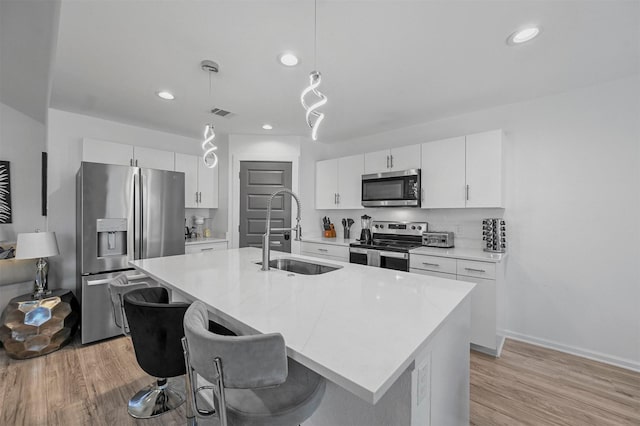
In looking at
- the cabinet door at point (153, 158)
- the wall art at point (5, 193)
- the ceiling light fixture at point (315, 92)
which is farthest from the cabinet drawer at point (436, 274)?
the wall art at point (5, 193)

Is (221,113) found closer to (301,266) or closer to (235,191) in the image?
(235,191)

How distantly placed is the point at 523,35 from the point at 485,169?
1340 millimetres

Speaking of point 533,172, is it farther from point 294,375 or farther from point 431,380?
point 294,375

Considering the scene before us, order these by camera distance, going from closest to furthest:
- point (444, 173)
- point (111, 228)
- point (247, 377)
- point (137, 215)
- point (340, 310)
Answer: point (247, 377) → point (340, 310) → point (111, 228) → point (137, 215) → point (444, 173)

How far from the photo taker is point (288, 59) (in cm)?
215

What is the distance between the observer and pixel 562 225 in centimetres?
276

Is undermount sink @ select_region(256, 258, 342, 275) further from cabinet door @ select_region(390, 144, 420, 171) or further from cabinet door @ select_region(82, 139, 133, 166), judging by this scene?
cabinet door @ select_region(82, 139, 133, 166)

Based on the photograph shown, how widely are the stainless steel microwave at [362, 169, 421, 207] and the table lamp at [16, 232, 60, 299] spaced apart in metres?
3.50

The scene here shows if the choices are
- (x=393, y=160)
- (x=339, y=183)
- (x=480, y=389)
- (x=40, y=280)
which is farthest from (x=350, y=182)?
(x=40, y=280)

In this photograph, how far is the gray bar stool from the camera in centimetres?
81

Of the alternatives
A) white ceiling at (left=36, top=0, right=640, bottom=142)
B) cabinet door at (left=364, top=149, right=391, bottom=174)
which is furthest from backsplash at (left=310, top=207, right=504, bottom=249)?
white ceiling at (left=36, top=0, right=640, bottom=142)

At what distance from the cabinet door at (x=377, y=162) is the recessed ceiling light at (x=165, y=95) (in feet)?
8.12

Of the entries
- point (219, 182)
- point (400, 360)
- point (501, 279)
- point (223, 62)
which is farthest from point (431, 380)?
point (219, 182)

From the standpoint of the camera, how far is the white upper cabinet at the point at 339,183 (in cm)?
410
